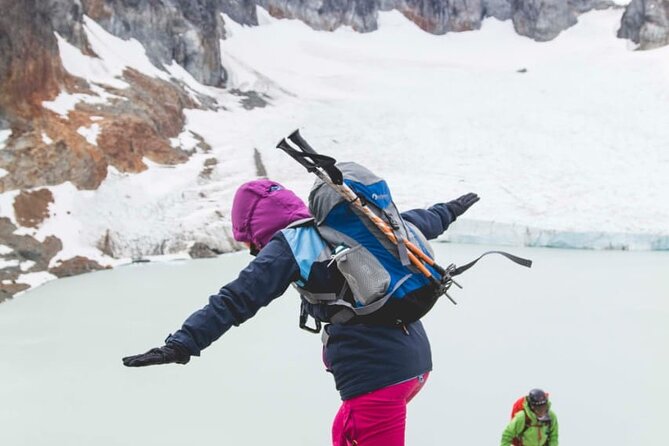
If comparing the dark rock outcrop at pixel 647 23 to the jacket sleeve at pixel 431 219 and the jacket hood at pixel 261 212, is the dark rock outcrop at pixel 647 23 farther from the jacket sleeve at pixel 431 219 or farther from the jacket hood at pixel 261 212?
the jacket hood at pixel 261 212

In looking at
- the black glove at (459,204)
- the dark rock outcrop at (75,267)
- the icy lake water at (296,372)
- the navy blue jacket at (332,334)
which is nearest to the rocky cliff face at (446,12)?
the dark rock outcrop at (75,267)

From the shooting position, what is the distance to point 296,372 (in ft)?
18.8

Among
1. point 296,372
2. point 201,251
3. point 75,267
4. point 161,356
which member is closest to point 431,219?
point 161,356

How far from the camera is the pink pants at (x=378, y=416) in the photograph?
6.31 feet

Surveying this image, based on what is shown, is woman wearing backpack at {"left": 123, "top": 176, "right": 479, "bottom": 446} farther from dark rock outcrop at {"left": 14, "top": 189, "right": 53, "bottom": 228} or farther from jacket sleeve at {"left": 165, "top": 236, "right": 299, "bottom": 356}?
dark rock outcrop at {"left": 14, "top": 189, "right": 53, "bottom": 228}

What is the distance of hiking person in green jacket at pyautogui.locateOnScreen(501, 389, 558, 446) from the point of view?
3.54 m

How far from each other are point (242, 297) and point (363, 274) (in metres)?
0.35

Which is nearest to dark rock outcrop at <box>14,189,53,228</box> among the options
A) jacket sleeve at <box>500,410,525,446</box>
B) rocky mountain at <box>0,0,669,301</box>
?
rocky mountain at <box>0,0,669,301</box>

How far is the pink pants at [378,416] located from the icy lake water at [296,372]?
2.49 meters

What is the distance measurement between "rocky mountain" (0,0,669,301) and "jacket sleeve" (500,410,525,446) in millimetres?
8318

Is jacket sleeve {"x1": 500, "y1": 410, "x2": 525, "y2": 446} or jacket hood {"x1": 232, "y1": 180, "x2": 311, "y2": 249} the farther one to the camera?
jacket sleeve {"x1": 500, "y1": 410, "x2": 525, "y2": 446}

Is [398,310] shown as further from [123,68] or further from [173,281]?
[123,68]

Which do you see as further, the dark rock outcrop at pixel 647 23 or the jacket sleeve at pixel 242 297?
the dark rock outcrop at pixel 647 23

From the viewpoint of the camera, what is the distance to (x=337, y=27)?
123 ft
